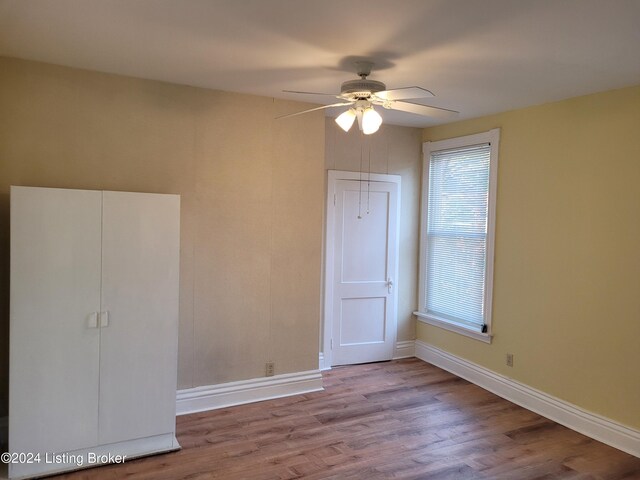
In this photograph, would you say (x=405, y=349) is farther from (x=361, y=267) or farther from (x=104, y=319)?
(x=104, y=319)

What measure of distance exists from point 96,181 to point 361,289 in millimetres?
2829

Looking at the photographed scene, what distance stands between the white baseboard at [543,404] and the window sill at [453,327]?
274 mm

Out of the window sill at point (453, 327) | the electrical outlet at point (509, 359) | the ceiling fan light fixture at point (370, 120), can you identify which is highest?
the ceiling fan light fixture at point (370, 120)

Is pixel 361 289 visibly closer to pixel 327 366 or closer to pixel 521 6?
pixel 327 366

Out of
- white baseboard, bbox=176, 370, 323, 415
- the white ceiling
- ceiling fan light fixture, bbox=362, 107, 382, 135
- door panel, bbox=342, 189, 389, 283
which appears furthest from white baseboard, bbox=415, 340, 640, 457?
ceiling fan light fixture, bbox=362, 107, 382, 135

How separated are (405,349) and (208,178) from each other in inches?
120

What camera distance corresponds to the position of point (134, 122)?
3439mm

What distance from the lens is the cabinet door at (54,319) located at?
267 cm

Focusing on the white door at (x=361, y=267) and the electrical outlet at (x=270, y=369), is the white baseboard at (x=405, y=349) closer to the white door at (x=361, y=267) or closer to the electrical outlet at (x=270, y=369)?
the white door at (x=361, y=267)

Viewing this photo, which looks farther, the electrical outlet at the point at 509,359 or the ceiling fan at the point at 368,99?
the electrical outlet at the point at 509,359

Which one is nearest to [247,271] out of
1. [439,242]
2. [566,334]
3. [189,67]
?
[189,67]

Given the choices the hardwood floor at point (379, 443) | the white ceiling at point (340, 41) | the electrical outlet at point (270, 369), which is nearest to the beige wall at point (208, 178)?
the electrical outlet at point (270, 369)

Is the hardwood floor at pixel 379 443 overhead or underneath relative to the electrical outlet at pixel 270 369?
underneath

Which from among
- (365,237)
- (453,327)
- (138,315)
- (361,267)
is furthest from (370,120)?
(453,327)
